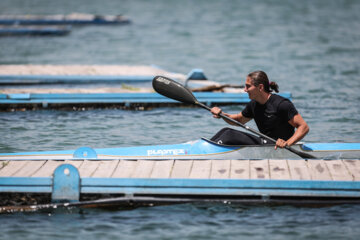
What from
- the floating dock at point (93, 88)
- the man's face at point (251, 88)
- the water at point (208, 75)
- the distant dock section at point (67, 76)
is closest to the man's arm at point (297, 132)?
the man's face at point (251, 88)

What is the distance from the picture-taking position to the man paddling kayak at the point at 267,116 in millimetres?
7789

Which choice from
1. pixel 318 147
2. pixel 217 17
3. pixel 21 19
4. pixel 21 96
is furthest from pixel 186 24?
pixel 318 147

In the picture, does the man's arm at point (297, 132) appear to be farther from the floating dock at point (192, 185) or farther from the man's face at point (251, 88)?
the man's face at point (251, 88)

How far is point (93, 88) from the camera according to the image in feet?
47.4

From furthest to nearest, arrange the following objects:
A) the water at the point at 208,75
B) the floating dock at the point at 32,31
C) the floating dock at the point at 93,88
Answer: the floating dock at the point at 32,31, the floating dock at the point at 93,88, the water at the point at 208,75

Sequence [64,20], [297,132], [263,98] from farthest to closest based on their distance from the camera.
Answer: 1. [64,20]
2. [263,98]
3. [297,132]

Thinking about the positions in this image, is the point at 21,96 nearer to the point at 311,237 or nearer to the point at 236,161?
the point at 236,161

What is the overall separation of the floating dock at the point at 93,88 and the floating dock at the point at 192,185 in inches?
222

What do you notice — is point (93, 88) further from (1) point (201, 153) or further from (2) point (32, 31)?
(2) point (32, 31)

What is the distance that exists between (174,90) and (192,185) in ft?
6.57

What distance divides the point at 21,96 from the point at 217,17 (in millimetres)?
22126

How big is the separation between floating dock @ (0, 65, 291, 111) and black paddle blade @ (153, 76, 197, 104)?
4.15m

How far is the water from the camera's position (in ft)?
23.2

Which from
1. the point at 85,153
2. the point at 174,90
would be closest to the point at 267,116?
the point at 174,90
